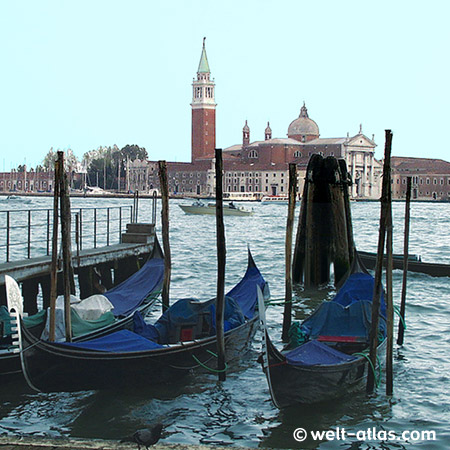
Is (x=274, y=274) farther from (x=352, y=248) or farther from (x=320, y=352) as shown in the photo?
(x=320, y=352)

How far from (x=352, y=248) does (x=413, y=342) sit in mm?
3420

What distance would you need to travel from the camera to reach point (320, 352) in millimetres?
5969

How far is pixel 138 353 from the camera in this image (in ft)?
19.3

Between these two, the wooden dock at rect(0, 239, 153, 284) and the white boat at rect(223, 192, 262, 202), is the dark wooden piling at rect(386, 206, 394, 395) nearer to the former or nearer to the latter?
the wooden dock at rect(0, 239, 153, 284)

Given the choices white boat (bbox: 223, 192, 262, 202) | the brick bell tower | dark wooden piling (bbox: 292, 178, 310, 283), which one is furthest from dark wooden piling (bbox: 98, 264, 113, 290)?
the brick bell tower

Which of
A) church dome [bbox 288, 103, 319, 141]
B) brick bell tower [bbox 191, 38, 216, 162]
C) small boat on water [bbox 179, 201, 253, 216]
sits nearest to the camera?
small boat on water [bbox 179, 201, 253, 216]

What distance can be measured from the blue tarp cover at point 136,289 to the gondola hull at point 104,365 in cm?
161

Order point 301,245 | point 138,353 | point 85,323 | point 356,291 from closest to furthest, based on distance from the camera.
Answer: point 138,353
point 85,323
point 356,291
point 301,245

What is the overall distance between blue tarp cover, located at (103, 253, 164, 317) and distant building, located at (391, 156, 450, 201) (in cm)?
7235

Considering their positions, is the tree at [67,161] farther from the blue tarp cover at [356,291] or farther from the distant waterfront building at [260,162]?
the blue tarp cover at [356,291]

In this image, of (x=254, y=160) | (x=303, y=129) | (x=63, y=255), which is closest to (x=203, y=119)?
(x=254, y=160)

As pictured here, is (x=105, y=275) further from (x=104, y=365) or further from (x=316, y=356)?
(x=316, y=356)

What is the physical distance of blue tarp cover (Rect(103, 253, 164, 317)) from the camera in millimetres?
8234

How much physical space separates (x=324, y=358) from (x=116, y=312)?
280 cm
